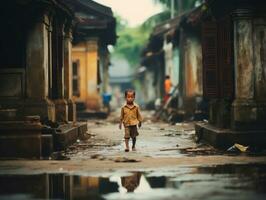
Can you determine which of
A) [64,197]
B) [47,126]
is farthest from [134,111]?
[64,197]

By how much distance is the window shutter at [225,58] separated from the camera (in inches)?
510

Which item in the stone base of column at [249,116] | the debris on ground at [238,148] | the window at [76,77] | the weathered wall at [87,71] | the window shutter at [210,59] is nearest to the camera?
the debris on ground at [238,148]

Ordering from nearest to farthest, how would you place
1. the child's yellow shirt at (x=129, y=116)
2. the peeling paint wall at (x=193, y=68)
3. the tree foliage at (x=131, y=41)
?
the child's yellow shirt at (x=129, y=116), the peeling paint wall at (x=193, y=68), the tree foliage at (x=131, y=41)

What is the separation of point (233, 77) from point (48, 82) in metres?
4.83

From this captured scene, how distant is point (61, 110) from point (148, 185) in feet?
29.1

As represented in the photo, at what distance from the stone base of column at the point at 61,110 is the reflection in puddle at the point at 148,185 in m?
7.36

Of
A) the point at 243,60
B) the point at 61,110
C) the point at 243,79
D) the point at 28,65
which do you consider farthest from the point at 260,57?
the point at 61,110

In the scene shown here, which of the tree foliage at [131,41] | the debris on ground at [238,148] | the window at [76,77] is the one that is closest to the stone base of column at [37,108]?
the debris on ground at [238,148]

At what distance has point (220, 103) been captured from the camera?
13.5 m

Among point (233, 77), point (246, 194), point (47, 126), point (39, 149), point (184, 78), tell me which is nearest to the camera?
point (246, 194)

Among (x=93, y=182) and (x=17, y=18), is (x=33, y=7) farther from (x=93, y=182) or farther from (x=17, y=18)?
(x=93, y=182)

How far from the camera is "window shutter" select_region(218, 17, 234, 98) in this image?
12961 millimetres

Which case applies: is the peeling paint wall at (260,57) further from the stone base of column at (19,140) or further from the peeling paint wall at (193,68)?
the peeling paint wall at (193,68)

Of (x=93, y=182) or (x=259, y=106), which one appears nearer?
(x=93, y=182)
